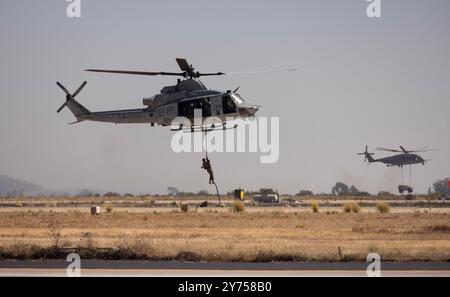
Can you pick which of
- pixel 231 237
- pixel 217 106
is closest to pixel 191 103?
pixel 217 106

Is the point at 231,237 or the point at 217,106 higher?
the point at 217,106

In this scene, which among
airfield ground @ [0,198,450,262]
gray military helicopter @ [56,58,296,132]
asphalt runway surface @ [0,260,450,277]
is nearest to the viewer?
asphalt runway surface @ [0,260,450,277]

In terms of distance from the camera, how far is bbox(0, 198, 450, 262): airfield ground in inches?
1303

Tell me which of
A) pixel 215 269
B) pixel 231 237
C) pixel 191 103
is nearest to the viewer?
pixel 215 269

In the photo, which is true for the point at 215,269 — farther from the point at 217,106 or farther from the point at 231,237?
the point at 231,237

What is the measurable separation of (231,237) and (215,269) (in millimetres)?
18105

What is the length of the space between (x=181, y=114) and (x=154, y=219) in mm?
29434

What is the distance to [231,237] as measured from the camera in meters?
46.2

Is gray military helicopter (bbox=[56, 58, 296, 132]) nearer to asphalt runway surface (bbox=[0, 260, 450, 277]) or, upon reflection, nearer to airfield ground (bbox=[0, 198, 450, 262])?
airfield ground (bbox=[0, 198, 450, 262])

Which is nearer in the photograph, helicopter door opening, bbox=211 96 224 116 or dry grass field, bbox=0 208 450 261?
dry grass field, bbox=0 208 450 261

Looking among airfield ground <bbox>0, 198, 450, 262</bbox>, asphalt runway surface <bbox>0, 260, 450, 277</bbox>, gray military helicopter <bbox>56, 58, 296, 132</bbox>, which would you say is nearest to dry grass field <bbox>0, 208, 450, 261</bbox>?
airfield ground <bbox>0, 198, 450, 262</bbox>

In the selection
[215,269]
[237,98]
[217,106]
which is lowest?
[215,269]

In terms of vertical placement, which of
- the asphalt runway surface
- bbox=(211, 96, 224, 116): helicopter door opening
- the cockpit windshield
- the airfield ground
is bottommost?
the asphalt runway surface

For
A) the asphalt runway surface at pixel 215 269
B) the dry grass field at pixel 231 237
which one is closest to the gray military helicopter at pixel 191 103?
the dry grass field at pixel 231 237
